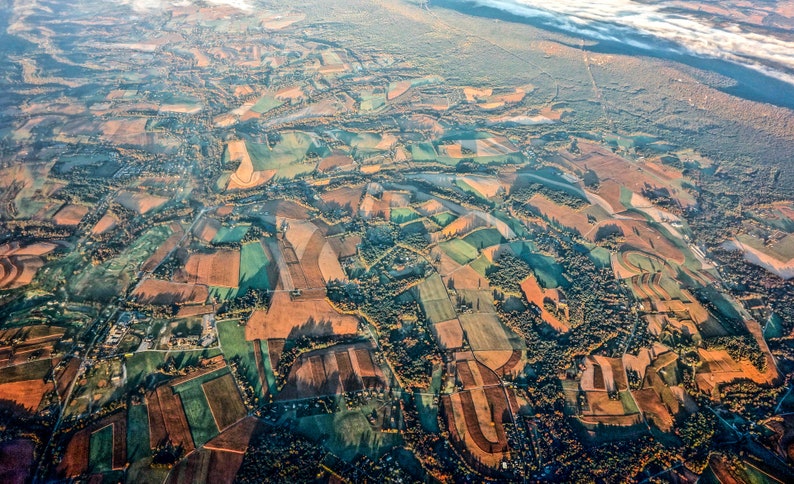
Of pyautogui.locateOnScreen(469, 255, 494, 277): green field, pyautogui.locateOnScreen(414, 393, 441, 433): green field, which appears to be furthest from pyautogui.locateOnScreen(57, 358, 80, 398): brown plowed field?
pyautogui.locateOnScreen(469, 255, 494, 277): green field

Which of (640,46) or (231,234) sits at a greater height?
(640,46)

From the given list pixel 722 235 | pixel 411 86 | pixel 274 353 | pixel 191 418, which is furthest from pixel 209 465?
pixel 411 86

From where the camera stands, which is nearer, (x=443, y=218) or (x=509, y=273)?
(x=509, y=273)

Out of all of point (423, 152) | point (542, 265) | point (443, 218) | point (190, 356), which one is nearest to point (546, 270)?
point (542, 265)

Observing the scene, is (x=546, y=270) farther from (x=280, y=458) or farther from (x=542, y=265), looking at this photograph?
(x=280, y=458)

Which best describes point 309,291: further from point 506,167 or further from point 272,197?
point 506,167

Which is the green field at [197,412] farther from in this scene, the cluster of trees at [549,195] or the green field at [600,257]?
the cluster of trees at [549,195]
